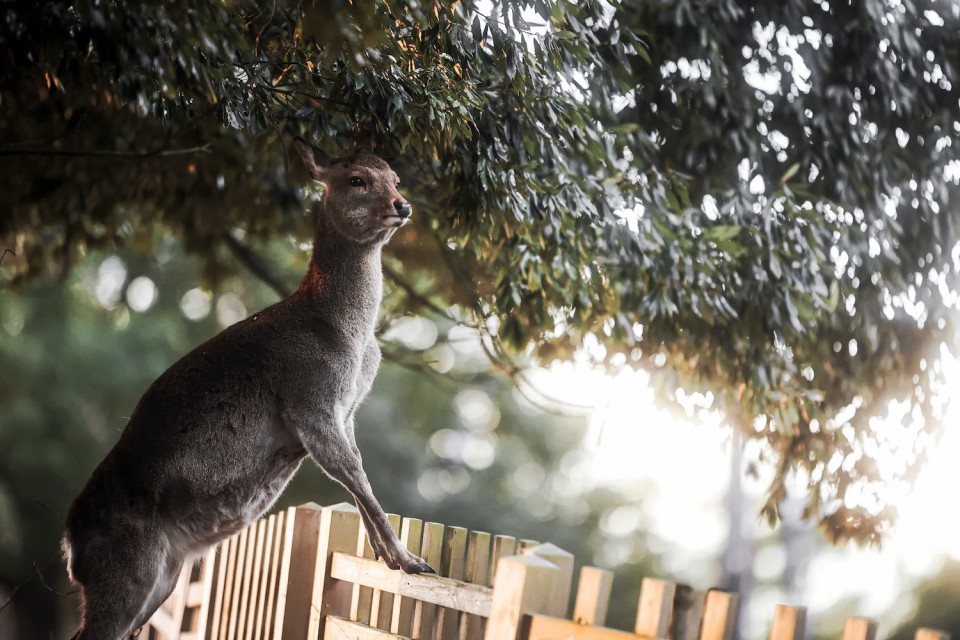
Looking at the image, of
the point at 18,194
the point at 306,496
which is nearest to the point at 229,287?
the point at 306,496

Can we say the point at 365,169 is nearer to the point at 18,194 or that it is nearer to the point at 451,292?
the point at 451,292

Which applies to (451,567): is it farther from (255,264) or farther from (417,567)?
(255,264)

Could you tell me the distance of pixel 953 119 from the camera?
239 inches

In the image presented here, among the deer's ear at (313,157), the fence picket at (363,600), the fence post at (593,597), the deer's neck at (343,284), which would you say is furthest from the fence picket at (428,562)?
the deer's ear at (313,157)

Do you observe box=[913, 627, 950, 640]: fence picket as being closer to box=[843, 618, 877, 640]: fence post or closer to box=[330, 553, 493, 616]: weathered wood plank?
box=[843, 618, 877, 640]: fence post

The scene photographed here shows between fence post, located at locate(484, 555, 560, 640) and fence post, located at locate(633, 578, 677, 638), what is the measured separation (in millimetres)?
346

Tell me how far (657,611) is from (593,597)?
0.67 ft

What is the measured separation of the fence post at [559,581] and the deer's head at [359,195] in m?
0.98

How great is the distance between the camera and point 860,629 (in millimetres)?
2141

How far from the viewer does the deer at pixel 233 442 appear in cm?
290

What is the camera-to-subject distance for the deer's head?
2.99 metres

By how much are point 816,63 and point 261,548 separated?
392 centimetres

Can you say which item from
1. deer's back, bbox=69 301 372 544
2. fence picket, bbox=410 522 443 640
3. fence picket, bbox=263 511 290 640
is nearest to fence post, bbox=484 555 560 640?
fence picket, bbox=410 522 443 640

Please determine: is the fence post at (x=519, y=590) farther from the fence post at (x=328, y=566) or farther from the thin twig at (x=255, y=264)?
the thin twig at (x=255, y=264)
